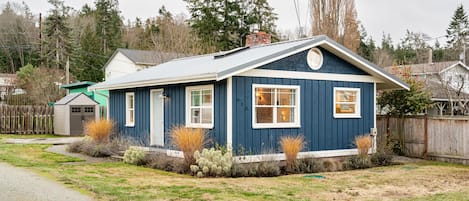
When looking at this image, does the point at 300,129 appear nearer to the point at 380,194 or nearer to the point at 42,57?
the point at 380,194

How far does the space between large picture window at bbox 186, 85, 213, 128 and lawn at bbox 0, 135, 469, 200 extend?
1.97 meters

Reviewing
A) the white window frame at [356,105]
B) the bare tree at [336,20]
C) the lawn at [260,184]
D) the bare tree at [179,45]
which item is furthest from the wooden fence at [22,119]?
the white window frame at [356,105]

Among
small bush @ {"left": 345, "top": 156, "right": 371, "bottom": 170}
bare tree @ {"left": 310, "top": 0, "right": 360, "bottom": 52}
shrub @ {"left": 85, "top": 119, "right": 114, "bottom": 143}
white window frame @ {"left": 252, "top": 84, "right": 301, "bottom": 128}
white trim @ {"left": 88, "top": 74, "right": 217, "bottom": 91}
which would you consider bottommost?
small bush @ {"left": 345, "top": 156, "right": 371, "bottom": 170}

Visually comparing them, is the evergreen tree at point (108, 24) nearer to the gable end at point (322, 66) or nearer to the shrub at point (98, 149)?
the shrub at point (98, 149)

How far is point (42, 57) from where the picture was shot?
44531 mm

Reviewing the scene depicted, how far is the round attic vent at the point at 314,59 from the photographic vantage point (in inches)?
550

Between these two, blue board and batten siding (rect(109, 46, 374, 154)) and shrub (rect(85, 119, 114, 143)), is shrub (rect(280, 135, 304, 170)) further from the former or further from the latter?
shrub (rect(85, 119, 114, 143))

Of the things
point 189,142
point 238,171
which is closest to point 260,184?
point 238,171

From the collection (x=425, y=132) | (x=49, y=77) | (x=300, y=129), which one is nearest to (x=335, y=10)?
(x=425, y=132)

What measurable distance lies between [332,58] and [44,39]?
39220 mm

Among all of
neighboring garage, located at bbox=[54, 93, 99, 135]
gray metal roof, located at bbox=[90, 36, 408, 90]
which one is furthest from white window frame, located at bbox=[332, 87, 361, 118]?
neighboring garage, located at bbox=[54, 93, 99, 135]

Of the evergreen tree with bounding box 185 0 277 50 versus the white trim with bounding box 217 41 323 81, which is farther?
the evergreen tree with bounding box 185 0 277 50

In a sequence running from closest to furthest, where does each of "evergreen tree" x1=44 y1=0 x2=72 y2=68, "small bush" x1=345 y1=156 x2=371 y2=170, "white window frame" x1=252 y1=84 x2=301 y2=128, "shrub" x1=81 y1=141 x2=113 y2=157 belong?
"white window frame" x1=252 y1=84 x2=301 y2=128 < "small bush" x1=345 y1=156 x2=371 y2=170 < "shrub" x1=81 y1=141 x2=113 y2=157 < "evergreen tree" x1=44 y1=0 x2=72 y2=68

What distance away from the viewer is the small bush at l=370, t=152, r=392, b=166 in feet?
47.1
